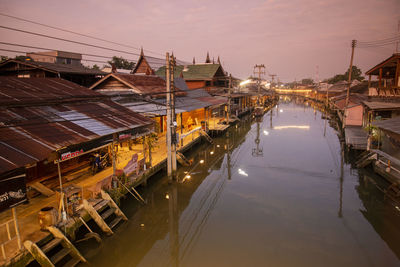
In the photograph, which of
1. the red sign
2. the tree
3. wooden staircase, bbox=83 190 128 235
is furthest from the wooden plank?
the tree

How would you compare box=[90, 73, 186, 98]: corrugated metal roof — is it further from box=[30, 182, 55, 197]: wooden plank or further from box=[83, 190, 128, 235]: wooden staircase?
box=[30, 182, 55, 197]: wooden plank

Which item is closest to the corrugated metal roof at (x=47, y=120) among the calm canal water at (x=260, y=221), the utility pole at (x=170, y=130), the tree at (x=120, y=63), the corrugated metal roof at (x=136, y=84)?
the utility pole at (x=170, y=130)

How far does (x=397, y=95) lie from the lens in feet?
75.7

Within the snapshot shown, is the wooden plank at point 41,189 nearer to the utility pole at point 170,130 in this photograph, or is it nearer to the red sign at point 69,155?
the red sign at point 69,155

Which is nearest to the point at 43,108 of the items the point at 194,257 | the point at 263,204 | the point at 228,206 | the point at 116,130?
the point at 116,130

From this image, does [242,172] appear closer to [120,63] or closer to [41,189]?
[41,189]

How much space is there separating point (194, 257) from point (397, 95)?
83.7ft

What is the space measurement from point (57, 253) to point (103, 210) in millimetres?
3146

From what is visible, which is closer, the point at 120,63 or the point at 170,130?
the point at 170,130

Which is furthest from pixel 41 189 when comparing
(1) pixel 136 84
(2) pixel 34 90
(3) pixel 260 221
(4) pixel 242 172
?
(1) pixel 136 84

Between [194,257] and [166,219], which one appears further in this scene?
[166,219]

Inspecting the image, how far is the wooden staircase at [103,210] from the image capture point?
9762mm

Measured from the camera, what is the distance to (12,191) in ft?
22.5

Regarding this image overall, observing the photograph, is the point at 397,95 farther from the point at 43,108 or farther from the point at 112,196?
the point at 43,108
